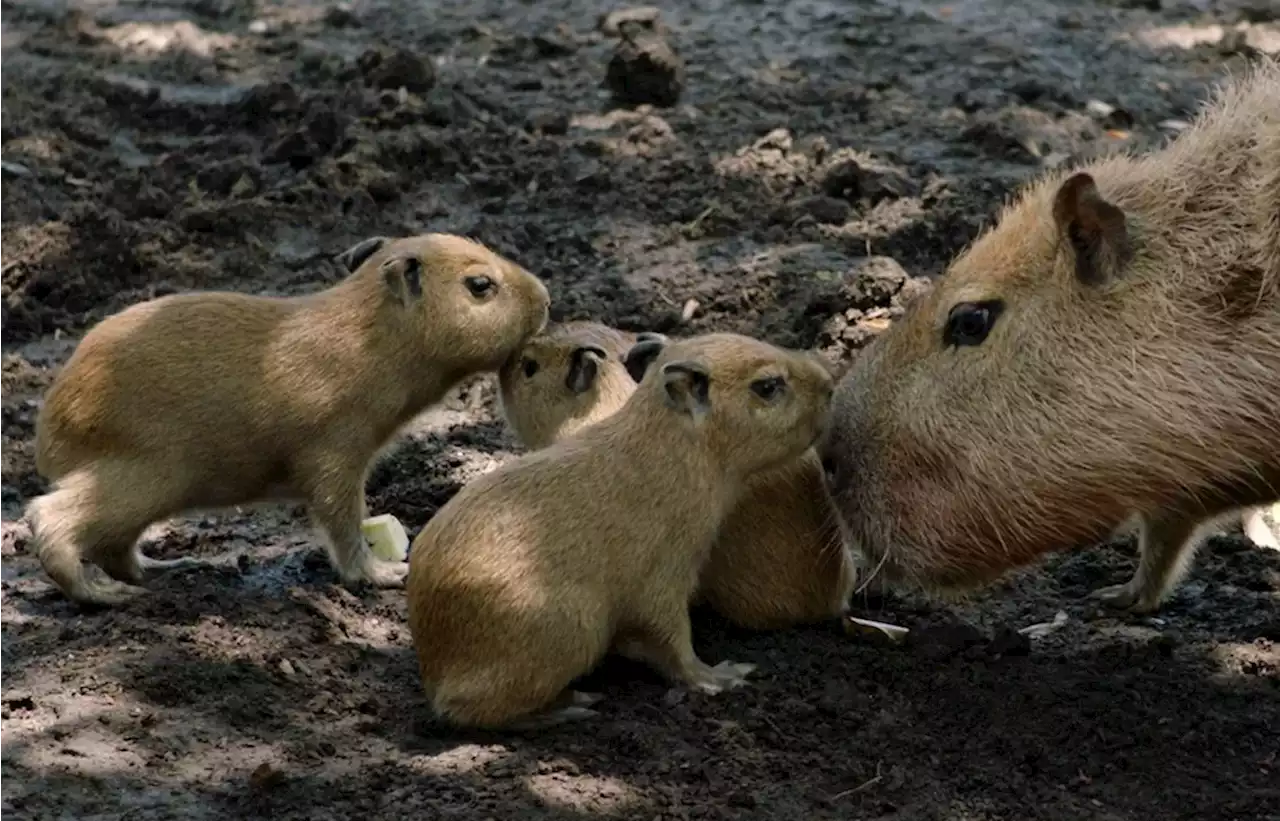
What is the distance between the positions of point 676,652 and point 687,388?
703mm

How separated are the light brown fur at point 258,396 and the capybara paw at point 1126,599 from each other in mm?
1972

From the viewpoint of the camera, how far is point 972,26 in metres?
11.3

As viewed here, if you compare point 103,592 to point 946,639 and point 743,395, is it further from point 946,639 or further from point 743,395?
point 946,639

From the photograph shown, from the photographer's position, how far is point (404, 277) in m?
5.93

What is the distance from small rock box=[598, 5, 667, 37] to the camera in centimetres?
1113

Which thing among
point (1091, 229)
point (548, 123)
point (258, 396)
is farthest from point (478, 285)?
point (548, 123)

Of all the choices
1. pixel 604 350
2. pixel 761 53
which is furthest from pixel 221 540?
pixel 761 53

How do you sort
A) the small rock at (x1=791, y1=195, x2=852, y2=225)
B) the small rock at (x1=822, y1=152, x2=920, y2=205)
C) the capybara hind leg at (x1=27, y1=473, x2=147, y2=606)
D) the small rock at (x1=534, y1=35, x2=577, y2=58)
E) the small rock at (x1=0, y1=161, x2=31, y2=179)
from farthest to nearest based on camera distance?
the small rock at (x1=534, y1=35, x2=577, y2=58) < the small rock at (x1=0, y1=161, x2=31, y2=179) < the small rock at (x1=822, y1=152, x2=920, y2=205) < the small rock at (x1=791, y1=195, x2=852, y2=225) < the capybara hind leg at (x1=27, y1=473, x2=147, y2=606)

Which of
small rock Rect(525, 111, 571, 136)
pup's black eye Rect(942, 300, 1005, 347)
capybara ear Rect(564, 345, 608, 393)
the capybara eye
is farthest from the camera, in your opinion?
small rock Rect(525, 111, 571, 136)

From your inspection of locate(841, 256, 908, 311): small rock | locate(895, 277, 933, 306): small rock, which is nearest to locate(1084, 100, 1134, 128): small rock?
locate(895, 277, 933, 306): small rock

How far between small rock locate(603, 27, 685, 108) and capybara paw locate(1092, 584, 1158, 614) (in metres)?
4.59

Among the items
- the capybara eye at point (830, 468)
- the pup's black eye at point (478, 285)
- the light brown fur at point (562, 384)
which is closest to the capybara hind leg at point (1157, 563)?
the capybara eye at point (830, 468)

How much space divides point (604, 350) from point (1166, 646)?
187 cm

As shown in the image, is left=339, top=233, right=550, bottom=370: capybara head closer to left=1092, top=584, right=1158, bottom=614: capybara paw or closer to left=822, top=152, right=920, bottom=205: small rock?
left=1092, top=584, right=1158, bottom=614: capybara paw
